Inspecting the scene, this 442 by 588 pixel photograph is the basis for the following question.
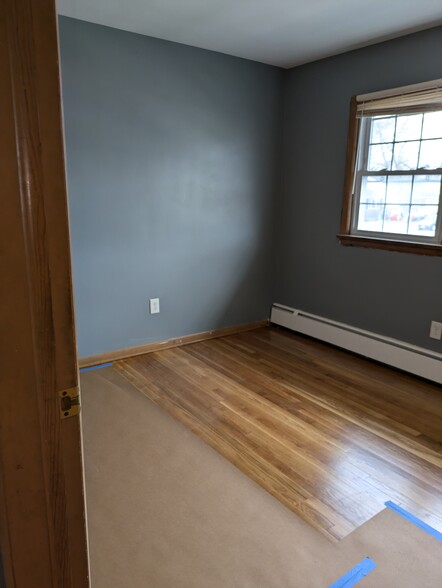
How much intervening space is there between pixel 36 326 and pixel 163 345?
117 inches

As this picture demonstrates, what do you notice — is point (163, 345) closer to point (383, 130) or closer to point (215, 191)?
point (215, 191)

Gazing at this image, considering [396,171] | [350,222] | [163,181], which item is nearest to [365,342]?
[350,222]

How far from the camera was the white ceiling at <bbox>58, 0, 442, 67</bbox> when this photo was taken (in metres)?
2.47

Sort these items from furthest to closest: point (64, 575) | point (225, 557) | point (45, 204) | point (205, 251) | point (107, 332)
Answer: point (205, 251), point (107, 332), point (225, 557), point (64, 575), point (45, 204)

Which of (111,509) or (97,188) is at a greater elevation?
(97,188)

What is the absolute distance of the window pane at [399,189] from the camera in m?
3.08

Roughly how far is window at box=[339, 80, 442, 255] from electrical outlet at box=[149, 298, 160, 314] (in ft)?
5.18

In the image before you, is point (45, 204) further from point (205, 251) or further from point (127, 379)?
point (205, 251)

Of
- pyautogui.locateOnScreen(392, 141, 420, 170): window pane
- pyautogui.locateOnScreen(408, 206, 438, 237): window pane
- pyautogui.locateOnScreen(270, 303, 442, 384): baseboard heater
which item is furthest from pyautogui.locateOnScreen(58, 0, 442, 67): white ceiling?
pyautogui.locateOnScreen(270, 303, 442, 384): baseboard heater

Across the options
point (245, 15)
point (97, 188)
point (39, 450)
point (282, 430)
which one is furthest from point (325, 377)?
point (39, 450)

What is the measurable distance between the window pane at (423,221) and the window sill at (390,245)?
0.09m

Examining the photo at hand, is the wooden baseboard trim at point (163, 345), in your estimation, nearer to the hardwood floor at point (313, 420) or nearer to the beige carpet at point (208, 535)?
the hardwood floor at point (313, 420)

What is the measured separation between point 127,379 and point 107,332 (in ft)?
1.54

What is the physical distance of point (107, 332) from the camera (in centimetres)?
328
